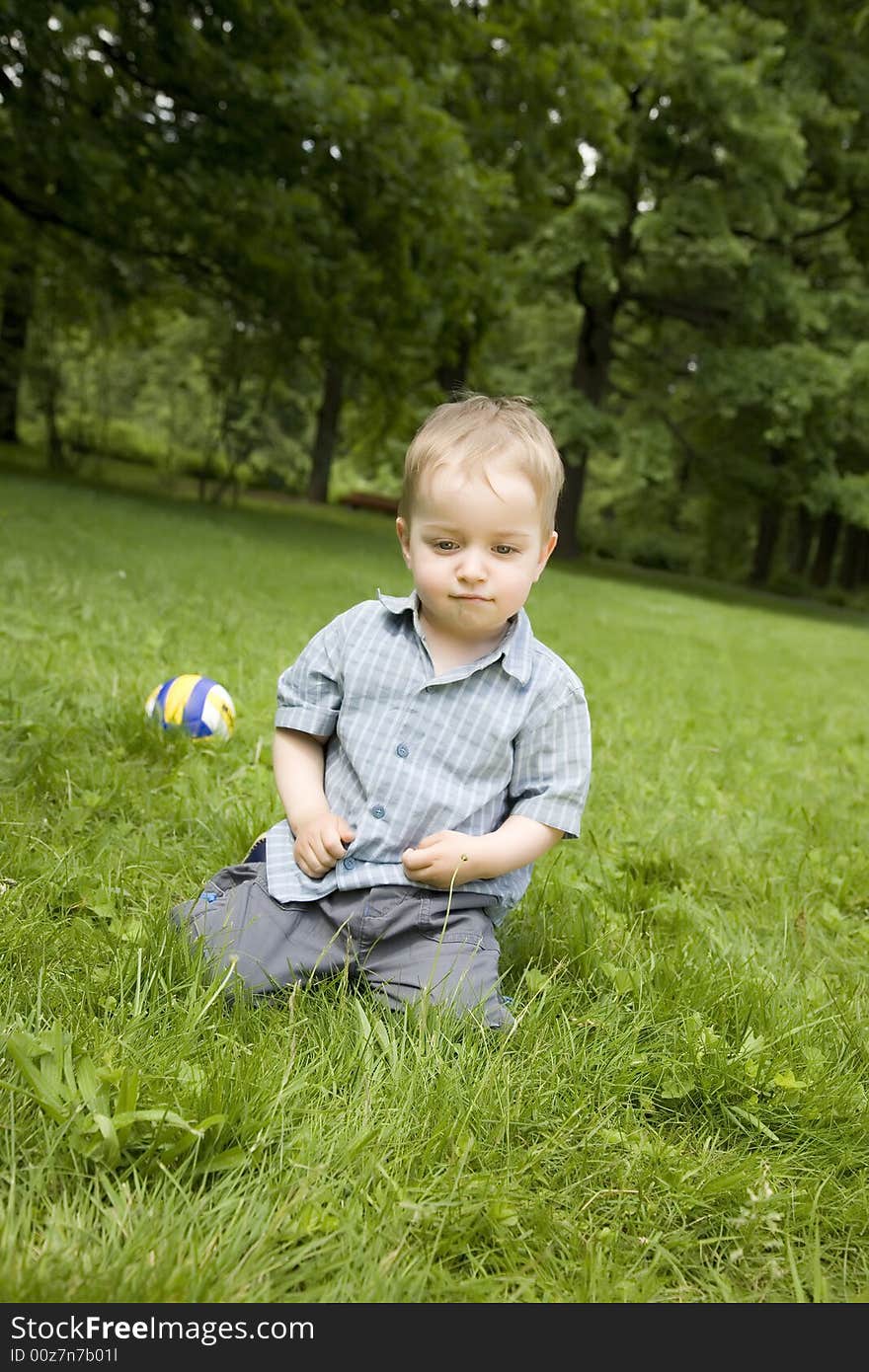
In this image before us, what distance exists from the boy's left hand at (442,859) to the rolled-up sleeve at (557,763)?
7.1 inches

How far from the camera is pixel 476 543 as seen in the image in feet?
7.22

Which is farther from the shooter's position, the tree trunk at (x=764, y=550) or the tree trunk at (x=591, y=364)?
the tree trunk at (x=764, y=550)

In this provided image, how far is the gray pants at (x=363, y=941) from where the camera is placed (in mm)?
2131

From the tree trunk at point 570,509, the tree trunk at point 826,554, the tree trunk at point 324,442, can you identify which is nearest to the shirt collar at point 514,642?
the tree trunk at point 570,509

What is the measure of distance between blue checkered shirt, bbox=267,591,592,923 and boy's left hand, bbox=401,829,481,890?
0.27ft

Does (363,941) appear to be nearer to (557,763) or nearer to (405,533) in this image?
(557,763)

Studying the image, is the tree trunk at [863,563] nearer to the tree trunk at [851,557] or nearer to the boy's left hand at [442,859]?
the tree trunk at [851,557]

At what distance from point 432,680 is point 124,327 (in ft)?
62.2

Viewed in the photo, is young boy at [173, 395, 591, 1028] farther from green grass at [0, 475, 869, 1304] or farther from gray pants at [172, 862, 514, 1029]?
green grass at [0, 475, 869, 1304]

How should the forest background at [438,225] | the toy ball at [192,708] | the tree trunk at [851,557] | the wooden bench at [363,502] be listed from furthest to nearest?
1. the tree trunk at [851,557]
2. the wooden bench at [363,502]
3. the forest background at [438,225]
4. the toy ball at [192,708]

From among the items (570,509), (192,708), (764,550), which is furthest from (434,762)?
(764,550)

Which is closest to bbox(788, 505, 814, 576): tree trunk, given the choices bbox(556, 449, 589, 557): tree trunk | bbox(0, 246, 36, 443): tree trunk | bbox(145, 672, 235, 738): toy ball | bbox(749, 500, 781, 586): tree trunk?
bbox(749, 500, 781, 586): tree trunk

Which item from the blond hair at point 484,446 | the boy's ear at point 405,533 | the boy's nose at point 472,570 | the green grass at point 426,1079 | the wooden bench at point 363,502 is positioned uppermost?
the blond hair at point 484,446
